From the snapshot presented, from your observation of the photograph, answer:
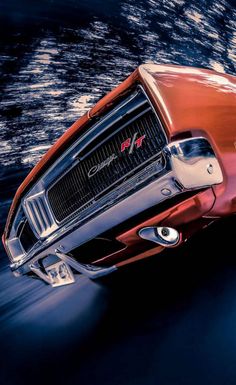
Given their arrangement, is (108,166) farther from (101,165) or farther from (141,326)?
(141,326)

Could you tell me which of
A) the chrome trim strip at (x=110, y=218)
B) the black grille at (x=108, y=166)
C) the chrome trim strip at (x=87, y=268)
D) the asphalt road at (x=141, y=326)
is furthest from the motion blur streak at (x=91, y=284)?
the black grille at (x=108, y=166)

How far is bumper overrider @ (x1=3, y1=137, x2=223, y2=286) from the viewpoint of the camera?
138 cm

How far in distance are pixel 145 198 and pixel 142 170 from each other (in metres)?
0.14

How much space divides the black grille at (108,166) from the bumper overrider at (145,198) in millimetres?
70

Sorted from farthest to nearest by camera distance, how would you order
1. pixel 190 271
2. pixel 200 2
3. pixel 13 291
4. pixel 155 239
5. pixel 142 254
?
pixel 200 2 → pixel 13 291 → pixel 190 271 → pixel 142 254 → pixel 155 239

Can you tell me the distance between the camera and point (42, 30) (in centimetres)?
428

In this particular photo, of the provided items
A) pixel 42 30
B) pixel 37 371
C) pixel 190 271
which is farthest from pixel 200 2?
pixel 37 371

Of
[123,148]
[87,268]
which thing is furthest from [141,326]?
[123,148]

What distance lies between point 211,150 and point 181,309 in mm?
1002

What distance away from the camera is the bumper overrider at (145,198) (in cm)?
138

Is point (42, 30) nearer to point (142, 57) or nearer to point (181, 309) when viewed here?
point (142, 57)

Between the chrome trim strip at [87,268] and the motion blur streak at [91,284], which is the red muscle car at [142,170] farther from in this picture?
the motion blur streak at [91,284]

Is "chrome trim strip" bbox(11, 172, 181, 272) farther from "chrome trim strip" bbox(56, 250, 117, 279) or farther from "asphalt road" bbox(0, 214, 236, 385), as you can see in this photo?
"asphalt road" bbox(0, 214, 236, 385)

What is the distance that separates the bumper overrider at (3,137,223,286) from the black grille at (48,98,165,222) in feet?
0.23
